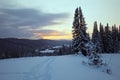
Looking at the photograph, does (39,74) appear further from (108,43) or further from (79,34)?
(108,43)

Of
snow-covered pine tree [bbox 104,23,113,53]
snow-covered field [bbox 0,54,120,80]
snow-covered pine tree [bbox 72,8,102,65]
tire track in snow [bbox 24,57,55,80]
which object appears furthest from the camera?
snow-covered pine tree [bbox 104,23,113,53]

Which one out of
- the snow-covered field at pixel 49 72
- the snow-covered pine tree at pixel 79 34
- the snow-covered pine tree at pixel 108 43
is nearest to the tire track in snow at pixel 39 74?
the snow-covered field at pixel 49 72

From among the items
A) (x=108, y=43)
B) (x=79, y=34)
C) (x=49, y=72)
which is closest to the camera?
(x=49, y=72)

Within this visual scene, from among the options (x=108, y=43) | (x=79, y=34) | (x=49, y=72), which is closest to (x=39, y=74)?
(x=49, y=72)

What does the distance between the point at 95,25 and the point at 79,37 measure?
96.4ft

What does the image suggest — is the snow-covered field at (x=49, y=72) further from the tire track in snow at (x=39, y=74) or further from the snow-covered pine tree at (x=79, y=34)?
the snow-covered pine tree at (x=79, y=34)

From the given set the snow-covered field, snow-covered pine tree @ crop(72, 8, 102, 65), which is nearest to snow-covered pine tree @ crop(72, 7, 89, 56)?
snow-covered pine tree @ crop(72, 8, 102, 65)

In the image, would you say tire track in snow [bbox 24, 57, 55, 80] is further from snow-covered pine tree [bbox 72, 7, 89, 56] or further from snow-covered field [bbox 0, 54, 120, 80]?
snow-covered pine tree [bbox 72, 7, 89, 56]

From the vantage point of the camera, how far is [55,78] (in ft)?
52.8

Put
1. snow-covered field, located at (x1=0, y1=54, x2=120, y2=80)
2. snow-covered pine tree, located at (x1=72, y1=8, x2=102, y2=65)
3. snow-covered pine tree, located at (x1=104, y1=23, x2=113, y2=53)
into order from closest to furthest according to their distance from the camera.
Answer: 1. snow-covered field, located at (x1=0, y1=54, x2=120, y2=80)
2. snow-covered pine tree, located at (x1=72, y1=8, x2=102, y2=65)
3. snow-covered pine tree, located at (x1=104, y1=23, x2=113, y2=53)

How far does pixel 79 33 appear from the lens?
46969 mm

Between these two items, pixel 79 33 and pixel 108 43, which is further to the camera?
pixel 108 43

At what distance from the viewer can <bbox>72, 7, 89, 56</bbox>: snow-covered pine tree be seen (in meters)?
46.0

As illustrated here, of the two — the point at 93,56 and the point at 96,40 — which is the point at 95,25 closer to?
the point at 96,40
